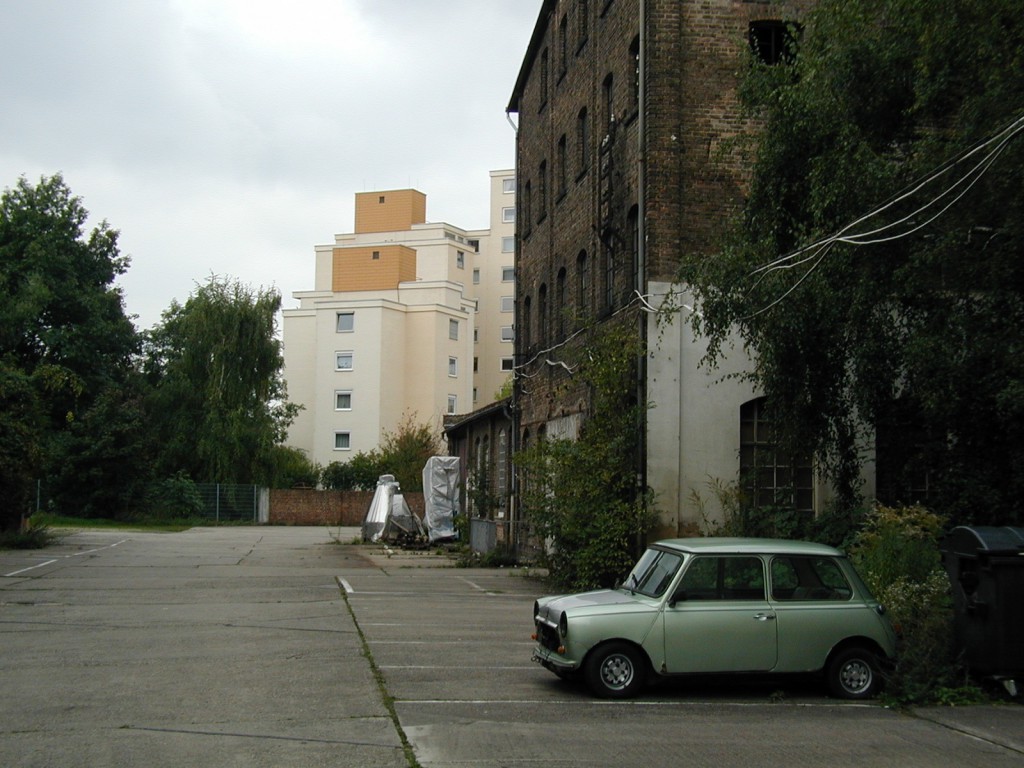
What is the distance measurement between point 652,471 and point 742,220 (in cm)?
515

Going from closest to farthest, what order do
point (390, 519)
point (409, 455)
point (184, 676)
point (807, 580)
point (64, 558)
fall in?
point (807, 580) < point (184, 676) < point (64, 558) < point (390, 519) < point (409, 455)

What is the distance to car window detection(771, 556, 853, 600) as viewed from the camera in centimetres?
1117

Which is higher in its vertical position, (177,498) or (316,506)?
(177,498)

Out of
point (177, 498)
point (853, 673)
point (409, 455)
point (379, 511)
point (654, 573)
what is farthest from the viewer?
point (409, 455)

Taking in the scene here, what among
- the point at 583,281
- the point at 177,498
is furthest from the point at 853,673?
the point at 177,498

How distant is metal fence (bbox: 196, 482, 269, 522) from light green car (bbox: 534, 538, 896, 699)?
52.3m

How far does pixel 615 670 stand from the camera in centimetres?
1080

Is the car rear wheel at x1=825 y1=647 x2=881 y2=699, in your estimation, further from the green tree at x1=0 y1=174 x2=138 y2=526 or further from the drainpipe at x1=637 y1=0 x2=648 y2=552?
the green tree at x1=0 y1=174 x2=138 y2=526

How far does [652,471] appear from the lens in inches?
822

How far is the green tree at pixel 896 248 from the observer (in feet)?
44.7

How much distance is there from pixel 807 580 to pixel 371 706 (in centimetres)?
423

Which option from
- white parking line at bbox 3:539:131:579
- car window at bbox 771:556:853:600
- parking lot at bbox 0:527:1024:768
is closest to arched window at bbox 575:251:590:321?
parking lot at bbox 0:527:1024:768

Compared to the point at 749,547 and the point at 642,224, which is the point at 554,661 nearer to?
the point at 749,547

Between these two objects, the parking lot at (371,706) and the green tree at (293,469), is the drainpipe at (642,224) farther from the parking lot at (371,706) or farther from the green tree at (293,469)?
the green tree at (293,469)
